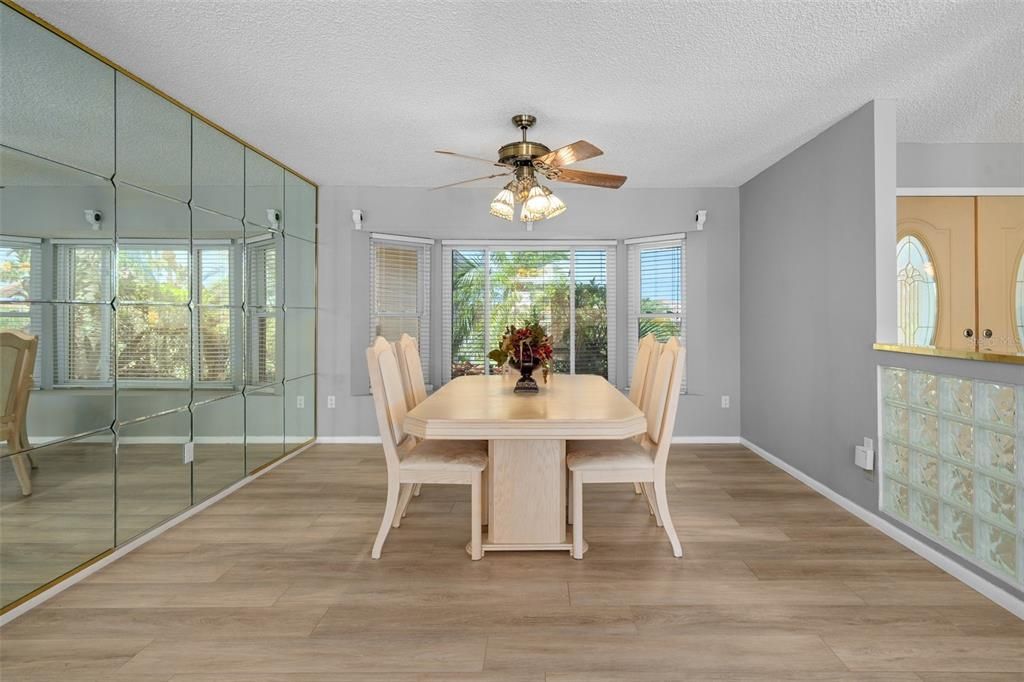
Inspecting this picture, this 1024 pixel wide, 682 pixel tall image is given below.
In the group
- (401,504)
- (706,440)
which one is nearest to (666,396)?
(401,504)

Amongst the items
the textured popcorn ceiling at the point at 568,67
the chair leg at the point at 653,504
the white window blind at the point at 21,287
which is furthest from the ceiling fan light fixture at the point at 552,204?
the white window blind at the point at 21,287

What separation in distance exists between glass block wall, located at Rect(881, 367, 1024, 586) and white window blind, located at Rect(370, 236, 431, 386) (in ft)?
11.8

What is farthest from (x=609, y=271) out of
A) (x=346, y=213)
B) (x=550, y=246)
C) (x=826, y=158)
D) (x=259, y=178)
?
(x=259, y=178)

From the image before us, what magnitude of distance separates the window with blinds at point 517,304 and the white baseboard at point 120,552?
2134 millimetres

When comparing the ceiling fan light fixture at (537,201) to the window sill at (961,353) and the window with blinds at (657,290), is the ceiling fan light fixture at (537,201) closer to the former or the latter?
the window sill at (961,353)

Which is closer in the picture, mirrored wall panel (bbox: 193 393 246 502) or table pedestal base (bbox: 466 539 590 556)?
table pedestal base (bbox: 466 539 590 556)

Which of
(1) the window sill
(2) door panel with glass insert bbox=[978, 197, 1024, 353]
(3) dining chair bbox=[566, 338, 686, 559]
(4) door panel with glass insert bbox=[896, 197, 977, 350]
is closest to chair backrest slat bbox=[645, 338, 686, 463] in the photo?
(3) dining chair bbox=[566, 338, 686, 559]

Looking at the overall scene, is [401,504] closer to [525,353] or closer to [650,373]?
[525,353]

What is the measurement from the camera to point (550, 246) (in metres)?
4.94

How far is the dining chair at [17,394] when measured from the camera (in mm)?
1901

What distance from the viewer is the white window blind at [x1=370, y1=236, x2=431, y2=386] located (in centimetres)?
475

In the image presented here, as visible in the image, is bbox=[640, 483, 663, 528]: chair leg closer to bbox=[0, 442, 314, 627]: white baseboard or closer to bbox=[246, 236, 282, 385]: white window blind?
bbox=[0, 442, 314, 627]: white baseboard

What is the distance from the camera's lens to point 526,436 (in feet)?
6.84

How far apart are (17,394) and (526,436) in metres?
1.96
